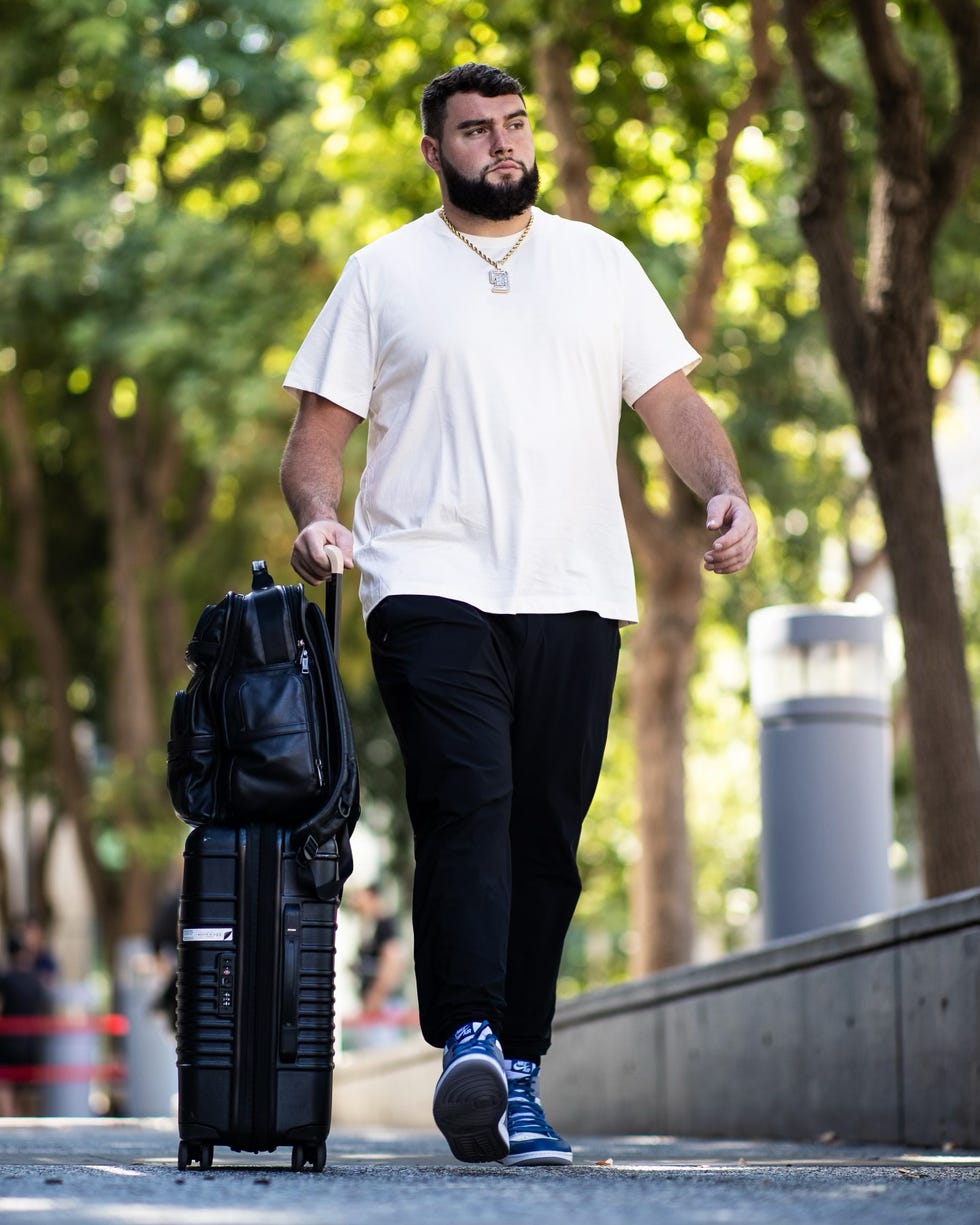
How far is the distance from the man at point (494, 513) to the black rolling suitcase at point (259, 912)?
0.29 metres

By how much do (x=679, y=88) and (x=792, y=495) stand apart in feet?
14.1

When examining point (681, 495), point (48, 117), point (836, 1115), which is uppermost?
point (48, 117)

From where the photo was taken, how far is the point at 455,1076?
4.25 metres

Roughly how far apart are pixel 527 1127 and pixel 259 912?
0.70 meters

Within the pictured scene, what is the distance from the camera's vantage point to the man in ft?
15.0

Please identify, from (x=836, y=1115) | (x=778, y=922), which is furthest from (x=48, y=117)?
(x=836, y=1115)

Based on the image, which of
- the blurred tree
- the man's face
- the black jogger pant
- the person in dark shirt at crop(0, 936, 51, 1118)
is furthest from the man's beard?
the person in dark shirt at crop(0, 936, 51, 1118)

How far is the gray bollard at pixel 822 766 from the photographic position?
9.59 m

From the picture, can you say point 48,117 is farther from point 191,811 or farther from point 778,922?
point 191,811

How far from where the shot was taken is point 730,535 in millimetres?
4684

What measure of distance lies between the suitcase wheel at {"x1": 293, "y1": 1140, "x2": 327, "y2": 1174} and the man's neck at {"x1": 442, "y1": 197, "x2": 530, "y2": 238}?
1.88 m

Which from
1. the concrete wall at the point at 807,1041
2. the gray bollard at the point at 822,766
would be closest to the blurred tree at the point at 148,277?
the gray bollard at the point at 822,766

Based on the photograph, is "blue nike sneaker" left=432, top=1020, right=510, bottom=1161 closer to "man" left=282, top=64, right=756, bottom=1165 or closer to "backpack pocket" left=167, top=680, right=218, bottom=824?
"man" left=282, top=64, right=756, bottom=1165

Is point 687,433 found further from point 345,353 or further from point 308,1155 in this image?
point 308,1155
